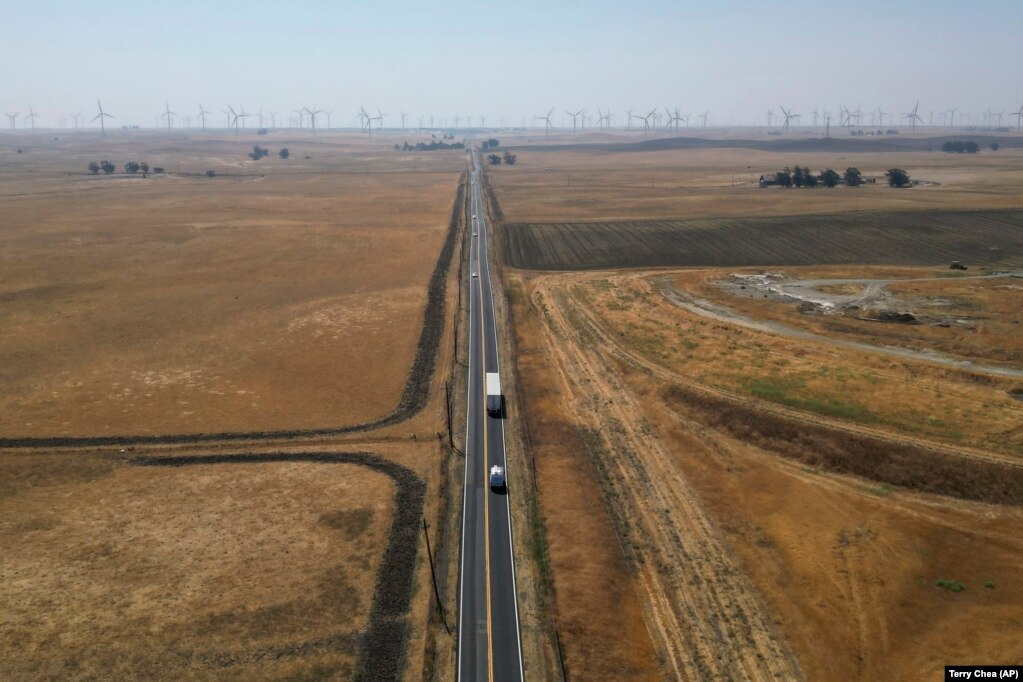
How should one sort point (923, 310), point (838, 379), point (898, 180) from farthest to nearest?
1. point (898, 180)
2. point (923, 310)
3. point (838, 379)

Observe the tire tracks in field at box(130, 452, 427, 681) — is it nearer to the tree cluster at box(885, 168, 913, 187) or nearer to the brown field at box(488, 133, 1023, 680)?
the brown field at box(488, 133, 1023, 680)

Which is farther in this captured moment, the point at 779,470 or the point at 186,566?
the point at 779,470

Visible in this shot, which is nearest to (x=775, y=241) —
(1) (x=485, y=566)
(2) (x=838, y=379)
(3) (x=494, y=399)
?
(2) (x=838, y=379)

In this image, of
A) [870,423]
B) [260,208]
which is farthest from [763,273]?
[260,208]

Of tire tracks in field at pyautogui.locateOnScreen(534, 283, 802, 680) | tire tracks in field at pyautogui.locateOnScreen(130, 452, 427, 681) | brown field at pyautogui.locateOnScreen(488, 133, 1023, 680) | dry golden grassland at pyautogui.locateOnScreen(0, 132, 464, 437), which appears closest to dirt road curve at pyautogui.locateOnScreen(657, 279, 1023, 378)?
brown field at pyautogui.locateOnScreen(488, 133, 1023, 680)

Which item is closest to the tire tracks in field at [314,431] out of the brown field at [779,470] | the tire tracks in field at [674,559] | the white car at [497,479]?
the brown field at [779,470]

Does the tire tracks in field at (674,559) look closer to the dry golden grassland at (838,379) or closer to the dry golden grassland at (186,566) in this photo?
the dry golden grassland at (838,379)

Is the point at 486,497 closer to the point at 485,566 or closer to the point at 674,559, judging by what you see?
the point at 485,566

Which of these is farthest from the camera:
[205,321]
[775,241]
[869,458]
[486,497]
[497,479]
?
[775,241]
